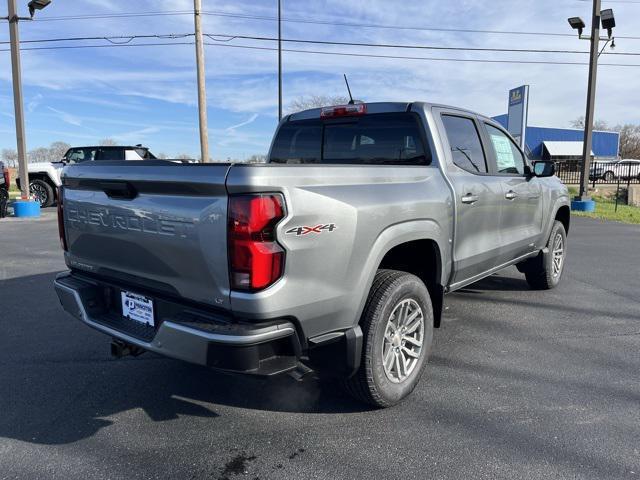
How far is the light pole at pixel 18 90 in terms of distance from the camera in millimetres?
13930

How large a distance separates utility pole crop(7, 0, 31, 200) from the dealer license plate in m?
13.2

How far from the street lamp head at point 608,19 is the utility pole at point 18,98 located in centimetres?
1678

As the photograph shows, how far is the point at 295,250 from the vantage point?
2.39m

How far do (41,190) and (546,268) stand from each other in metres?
15.5

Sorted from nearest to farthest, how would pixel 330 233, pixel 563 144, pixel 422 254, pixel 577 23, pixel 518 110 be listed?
pixel 330 233 → pixel 422 254 → pixel 577 23 → pixel 518 110 → pixel 563 144

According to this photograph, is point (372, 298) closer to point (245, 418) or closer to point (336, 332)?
point (336, 332)

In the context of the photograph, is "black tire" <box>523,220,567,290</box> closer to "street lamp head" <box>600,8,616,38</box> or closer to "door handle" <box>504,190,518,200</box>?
"door handle" <box>504,190,518,200</box>

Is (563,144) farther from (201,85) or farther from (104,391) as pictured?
(104,391)

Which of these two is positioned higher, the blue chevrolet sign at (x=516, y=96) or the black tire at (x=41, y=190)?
the blue chevrolet sign at (x=516, y=96)

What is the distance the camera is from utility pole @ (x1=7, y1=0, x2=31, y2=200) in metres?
14.0

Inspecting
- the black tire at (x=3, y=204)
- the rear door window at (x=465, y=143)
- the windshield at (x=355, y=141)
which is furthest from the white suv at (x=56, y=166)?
the rear door window at (x=465, y=143)

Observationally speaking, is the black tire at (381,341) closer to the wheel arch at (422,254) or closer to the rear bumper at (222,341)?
the wheel arch at (422,254)

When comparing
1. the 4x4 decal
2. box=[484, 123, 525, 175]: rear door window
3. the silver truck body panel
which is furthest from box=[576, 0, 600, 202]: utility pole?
the 4x4 decal

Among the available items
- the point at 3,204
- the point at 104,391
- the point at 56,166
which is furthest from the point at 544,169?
the point at 56,166
